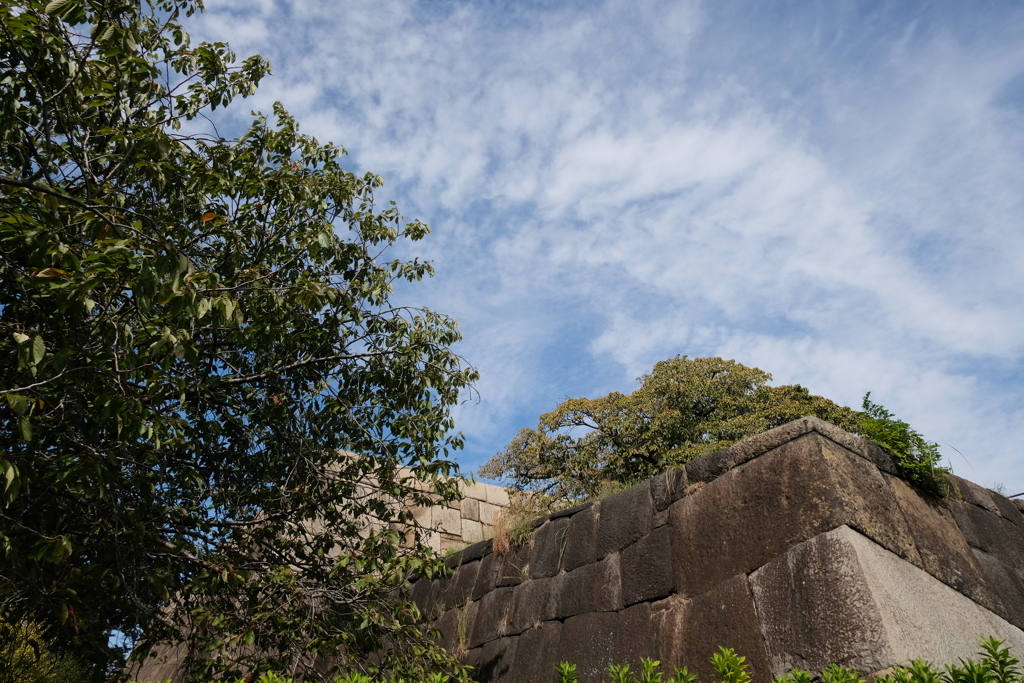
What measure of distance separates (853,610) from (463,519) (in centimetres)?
630

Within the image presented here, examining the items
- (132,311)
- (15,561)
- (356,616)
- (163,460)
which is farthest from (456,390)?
(15,561)

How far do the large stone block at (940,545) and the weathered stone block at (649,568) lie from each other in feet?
4.63

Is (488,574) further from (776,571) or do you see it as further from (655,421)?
(655,421)

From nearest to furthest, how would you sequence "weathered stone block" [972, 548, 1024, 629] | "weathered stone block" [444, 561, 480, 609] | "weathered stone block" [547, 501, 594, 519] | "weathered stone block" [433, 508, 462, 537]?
1. "weathered stone block" [972, 548, 1024, 629]
2. "weathered stone block" [547, 501, 594, 519]
3. "weathered stone block" [444, 561, 480, 609]
4. "weathered stone block" [433, 508, 462, 537]

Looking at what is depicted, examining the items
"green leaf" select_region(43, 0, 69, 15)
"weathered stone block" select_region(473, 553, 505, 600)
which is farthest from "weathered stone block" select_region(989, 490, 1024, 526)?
"green leaf" select_region(43, 0, 69, 15)

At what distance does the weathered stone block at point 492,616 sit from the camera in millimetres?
5520

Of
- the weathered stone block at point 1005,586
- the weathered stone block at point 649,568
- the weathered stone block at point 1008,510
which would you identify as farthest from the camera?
the weathered stone block at point 1008,510

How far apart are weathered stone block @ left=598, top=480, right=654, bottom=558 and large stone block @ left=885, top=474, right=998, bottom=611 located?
1.55m

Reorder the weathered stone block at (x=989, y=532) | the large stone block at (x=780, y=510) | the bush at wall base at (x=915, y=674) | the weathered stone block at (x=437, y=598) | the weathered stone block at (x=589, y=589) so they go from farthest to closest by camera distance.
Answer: the weathered stone block at (x=437, y=598)
the weathered stone block at (x=589, y=589)
the weathered stone block at (x=989, y=532)
the large stone block at (x=780, y=510)
the bush at wall base at (x=915, y=674)

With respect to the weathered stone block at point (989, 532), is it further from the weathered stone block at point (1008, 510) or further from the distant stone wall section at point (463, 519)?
the distant stone wall section at point (463, 519)

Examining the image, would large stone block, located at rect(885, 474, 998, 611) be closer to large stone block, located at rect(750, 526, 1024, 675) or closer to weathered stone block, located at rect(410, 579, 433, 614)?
large stone block, located at rect(750, 526, 1024, 675)

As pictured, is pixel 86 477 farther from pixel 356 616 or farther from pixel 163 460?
pixel 356 616

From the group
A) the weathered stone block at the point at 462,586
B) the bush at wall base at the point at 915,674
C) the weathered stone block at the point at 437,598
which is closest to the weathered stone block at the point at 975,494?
the bush at wall base at the point at 915,674

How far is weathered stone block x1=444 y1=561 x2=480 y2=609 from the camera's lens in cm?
622
